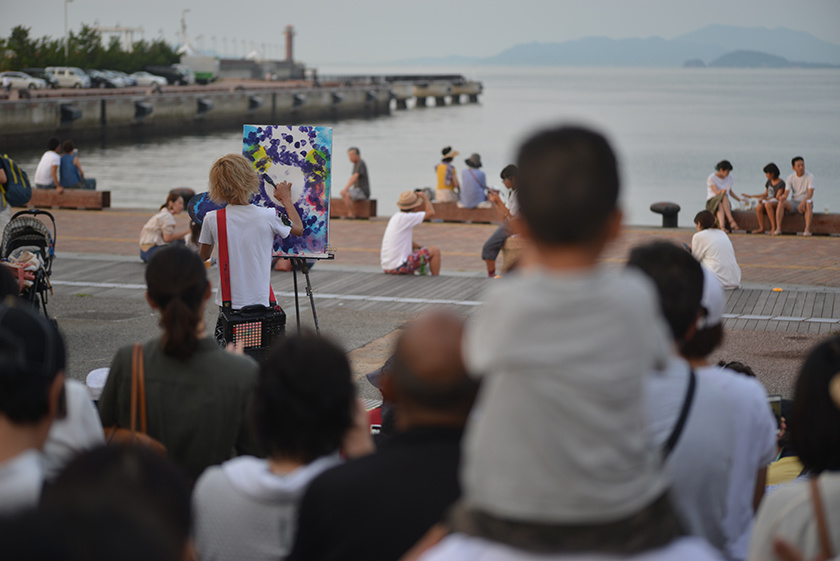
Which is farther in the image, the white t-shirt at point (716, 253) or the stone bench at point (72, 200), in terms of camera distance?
the stone bench at point (72, 200)

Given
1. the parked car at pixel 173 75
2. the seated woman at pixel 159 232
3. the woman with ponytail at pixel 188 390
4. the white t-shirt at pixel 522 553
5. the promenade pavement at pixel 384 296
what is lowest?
the promenade pavement at pixel 384 296

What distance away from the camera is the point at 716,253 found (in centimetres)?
1070

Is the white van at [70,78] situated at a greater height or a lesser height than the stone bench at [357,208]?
greater

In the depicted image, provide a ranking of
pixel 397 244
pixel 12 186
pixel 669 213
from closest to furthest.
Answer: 1. pixel 12 186
2. pixel 397 244
3. pixel 669 213

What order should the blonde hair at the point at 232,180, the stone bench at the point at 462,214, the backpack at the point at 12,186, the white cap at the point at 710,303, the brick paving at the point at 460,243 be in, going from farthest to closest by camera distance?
the stone bench at the point at 462,214 < the brick paving at the point at 460,243 < the backpack at the point at 12,186 < the blonde hair at the point at 232,180 < the white cap at the point at 710,303

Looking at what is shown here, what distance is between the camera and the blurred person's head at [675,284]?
107 inches

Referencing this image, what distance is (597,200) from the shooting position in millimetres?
1719

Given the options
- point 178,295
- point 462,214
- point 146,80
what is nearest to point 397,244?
point 462,214

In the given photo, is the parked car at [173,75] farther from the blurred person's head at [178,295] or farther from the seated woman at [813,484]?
the seated woman at [813,484]

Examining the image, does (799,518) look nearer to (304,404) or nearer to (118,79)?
(304,404)

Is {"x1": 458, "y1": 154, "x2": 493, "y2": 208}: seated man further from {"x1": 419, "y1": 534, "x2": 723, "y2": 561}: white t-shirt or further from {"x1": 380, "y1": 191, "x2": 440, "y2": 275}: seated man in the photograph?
{"x1": 419, "y1": 534, "x2": 723, "y2": 561}: white t-shirt

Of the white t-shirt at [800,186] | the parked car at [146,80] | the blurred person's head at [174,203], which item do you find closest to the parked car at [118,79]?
the parked car at [146,80]

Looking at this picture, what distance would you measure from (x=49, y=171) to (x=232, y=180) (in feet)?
53.7

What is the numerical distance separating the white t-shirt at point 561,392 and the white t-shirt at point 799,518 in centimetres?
70
